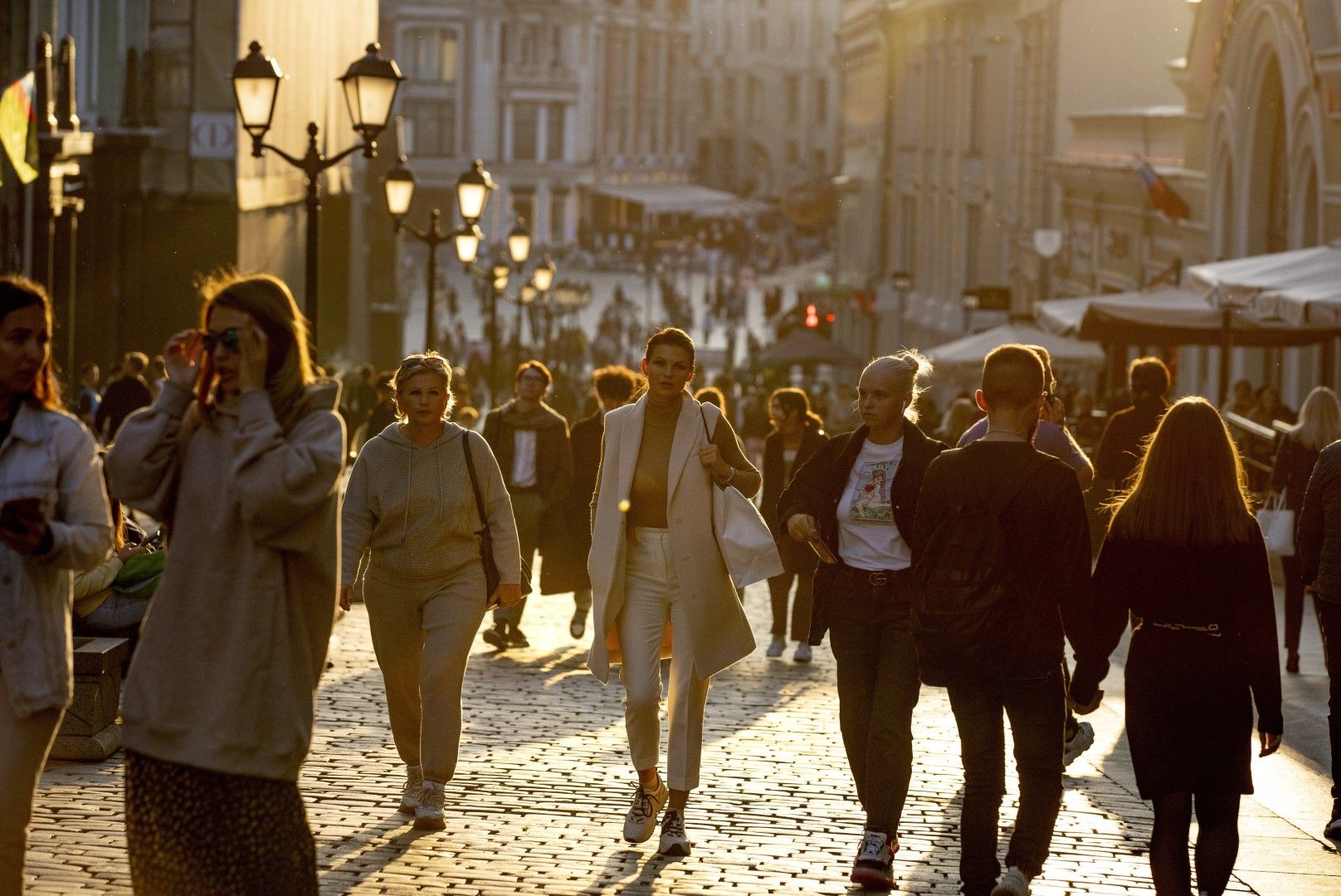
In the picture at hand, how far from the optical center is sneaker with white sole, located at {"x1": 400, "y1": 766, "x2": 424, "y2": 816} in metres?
7.24

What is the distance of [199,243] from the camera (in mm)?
25531

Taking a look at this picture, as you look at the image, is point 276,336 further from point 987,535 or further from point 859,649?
point 859,649

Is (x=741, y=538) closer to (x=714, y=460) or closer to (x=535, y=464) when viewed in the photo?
(x=714, y=460)

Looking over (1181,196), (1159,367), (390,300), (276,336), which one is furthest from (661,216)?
(276,336)

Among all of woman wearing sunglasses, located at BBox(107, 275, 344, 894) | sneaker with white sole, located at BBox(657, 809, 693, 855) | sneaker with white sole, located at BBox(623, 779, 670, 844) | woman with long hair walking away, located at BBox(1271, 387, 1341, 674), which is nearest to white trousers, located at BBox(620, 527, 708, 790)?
sneaker with white sole, located at BBox(623, 779, 670, 844)

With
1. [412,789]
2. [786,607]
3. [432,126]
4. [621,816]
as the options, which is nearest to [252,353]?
[412,789]

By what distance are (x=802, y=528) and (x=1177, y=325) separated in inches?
496

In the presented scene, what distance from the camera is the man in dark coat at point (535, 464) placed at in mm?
11922

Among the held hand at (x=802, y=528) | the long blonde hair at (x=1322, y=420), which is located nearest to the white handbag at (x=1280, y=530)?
the long blonde hair at (x=1322, y=420)

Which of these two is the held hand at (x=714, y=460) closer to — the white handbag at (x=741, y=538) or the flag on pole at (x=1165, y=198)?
the white handbag at (x=741, y=538)

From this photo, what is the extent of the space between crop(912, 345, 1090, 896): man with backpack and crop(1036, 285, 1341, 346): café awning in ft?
40.9

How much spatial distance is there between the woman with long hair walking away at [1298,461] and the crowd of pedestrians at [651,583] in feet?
8.51

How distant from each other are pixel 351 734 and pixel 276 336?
4.57 meters

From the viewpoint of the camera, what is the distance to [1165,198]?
28609 millimetres
